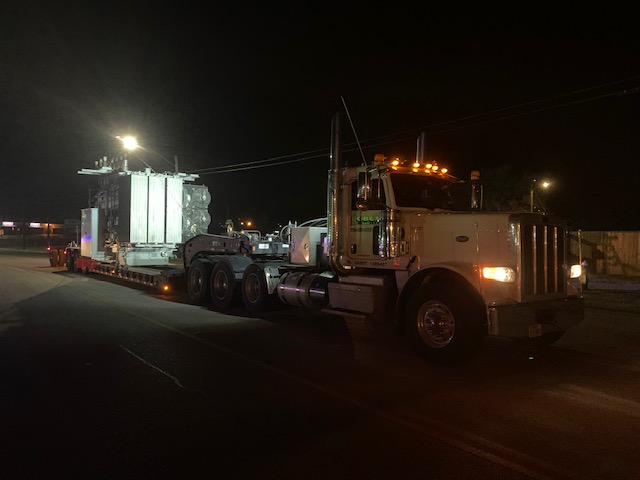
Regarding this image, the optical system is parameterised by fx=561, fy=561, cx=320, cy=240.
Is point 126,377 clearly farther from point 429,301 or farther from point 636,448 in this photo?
point 636,448

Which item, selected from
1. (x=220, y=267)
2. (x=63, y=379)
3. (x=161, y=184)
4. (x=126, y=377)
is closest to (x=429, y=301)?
(x=126, y=377)

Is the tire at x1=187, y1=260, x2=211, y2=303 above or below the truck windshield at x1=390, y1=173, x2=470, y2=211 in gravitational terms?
below

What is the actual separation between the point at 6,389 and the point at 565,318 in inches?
281

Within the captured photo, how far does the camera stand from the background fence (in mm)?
22703

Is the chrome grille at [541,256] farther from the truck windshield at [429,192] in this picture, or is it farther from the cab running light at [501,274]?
the truck windshield at [429,192]

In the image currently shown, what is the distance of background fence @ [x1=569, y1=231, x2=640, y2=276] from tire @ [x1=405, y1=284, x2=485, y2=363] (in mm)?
16904

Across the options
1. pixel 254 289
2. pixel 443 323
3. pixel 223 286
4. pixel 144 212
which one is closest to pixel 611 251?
pixel 254 289

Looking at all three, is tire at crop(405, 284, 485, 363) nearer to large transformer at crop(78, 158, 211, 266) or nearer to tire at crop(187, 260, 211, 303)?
tire at crop(187, 260, 211, 303)

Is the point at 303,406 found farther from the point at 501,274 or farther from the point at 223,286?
the point at 223,286

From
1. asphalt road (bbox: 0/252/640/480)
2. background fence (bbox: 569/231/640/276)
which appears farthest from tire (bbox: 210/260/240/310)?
background fence (bbox: 569/231/640/276)

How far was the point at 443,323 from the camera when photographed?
25.4ft

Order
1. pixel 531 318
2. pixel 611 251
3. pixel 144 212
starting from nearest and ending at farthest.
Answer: pixel 531 318, pixel 144 212, pixel 611 251

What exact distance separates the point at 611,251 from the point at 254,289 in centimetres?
1735

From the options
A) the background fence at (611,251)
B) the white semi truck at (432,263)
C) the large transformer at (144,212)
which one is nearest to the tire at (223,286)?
the white semi truck at (432,263)
